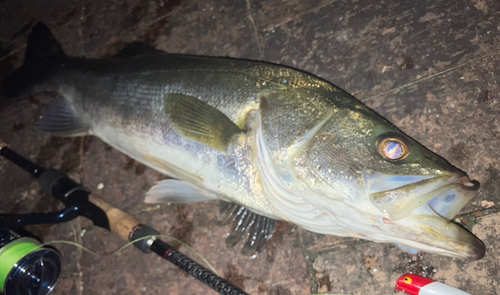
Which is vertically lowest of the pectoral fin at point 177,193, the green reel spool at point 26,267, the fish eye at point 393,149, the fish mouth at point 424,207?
the green reel spool at point 26,267

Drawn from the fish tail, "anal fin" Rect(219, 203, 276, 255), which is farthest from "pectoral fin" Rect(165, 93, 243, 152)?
the fish tail

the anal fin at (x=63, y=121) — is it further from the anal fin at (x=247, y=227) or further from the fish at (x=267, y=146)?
the anal fin at (x=247, y=227)

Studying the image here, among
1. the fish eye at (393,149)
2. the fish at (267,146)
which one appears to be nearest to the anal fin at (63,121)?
the fish at (267,146)

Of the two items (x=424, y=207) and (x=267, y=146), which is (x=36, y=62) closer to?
(x=267, y=146)

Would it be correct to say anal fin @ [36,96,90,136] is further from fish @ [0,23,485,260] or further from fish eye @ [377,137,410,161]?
fish eye @ [377,137,410,161]

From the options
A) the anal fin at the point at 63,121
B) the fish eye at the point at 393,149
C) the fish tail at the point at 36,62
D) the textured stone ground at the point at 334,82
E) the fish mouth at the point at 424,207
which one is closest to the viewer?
the fish mouth at the point at 424,207

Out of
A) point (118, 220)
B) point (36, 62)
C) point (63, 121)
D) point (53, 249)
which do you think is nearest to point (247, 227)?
point (118, 220)

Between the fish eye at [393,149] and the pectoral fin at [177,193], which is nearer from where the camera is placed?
the fish eye at [393,149]
